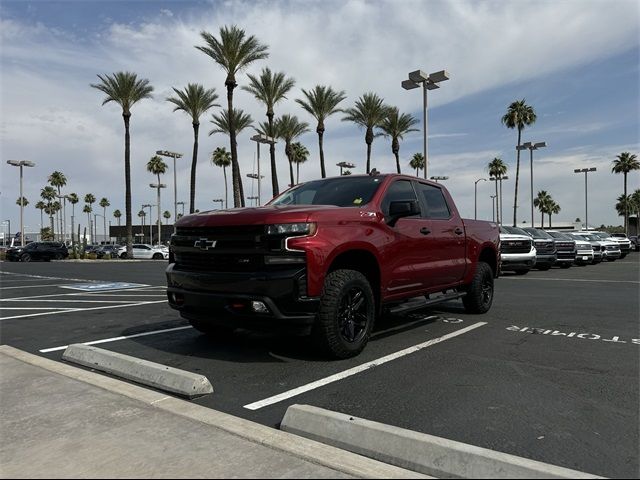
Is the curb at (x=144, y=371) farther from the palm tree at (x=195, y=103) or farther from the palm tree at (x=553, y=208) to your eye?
the palm tree at (x=553, y=208)

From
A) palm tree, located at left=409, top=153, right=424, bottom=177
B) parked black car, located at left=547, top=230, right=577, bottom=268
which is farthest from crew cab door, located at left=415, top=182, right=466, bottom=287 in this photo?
palm tree, located at left=409, top=153, right=424, bottom=177

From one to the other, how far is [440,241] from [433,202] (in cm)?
64

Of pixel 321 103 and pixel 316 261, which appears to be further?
pixel 321 103

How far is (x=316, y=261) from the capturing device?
4.80m

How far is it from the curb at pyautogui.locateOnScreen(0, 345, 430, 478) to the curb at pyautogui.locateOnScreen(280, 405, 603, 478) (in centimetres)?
7

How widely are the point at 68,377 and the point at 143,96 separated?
125 feet

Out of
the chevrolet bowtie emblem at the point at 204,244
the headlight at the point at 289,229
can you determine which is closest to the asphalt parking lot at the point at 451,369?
the chevrolet bowtie emblem at the point at 204,244

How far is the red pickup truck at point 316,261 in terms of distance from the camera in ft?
15.6

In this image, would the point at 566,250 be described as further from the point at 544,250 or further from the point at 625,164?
the point at 625,164

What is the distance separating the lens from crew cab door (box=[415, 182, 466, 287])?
6520mm

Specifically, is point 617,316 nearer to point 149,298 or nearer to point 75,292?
point 149,298

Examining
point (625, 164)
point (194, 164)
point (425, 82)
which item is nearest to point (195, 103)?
point (194, 164)

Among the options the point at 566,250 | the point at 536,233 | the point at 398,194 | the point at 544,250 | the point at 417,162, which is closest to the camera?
the point at 398,194

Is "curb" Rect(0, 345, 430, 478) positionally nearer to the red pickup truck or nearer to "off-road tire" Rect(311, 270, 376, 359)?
the red pickup truck
